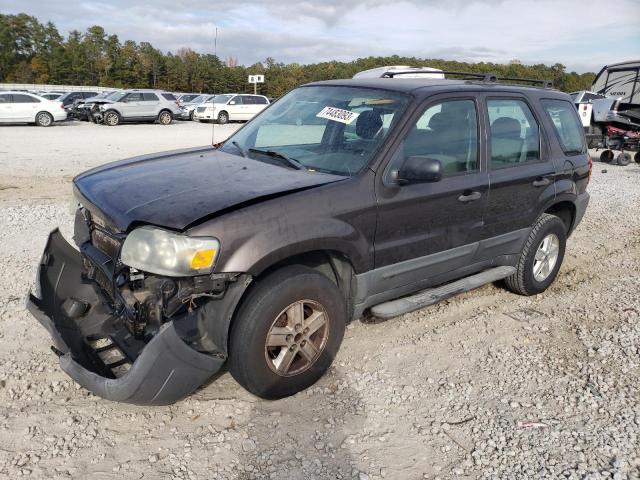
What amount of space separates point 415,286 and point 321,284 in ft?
3.31

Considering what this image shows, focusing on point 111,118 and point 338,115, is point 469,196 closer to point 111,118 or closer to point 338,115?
point 338,115

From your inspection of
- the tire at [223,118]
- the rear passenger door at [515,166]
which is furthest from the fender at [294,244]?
the tire at [223,118]

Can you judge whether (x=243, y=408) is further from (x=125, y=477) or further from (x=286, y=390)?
(x=125, y=477)

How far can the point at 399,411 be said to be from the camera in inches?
128

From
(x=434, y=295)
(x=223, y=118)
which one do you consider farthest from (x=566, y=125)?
(x=223, y=118)

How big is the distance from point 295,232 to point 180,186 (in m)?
0.78

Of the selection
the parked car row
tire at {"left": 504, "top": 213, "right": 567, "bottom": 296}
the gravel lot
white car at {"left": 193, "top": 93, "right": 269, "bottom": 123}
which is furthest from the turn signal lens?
white car at {"left": 193, "top": 93, "right": 269, "bottom": 123}

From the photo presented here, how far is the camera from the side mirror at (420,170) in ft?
10.9

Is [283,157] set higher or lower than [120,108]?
higher

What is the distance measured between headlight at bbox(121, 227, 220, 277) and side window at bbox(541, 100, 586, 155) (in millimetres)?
3613

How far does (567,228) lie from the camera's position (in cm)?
544

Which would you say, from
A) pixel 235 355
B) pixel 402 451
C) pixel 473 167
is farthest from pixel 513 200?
pixel 235 355

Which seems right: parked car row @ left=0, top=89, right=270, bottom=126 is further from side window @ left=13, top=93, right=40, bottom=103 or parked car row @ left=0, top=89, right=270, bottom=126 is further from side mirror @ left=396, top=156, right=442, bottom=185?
side mirror @ left=396, top=156, right=442, bottom=185

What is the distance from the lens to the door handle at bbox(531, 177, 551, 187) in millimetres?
4594
